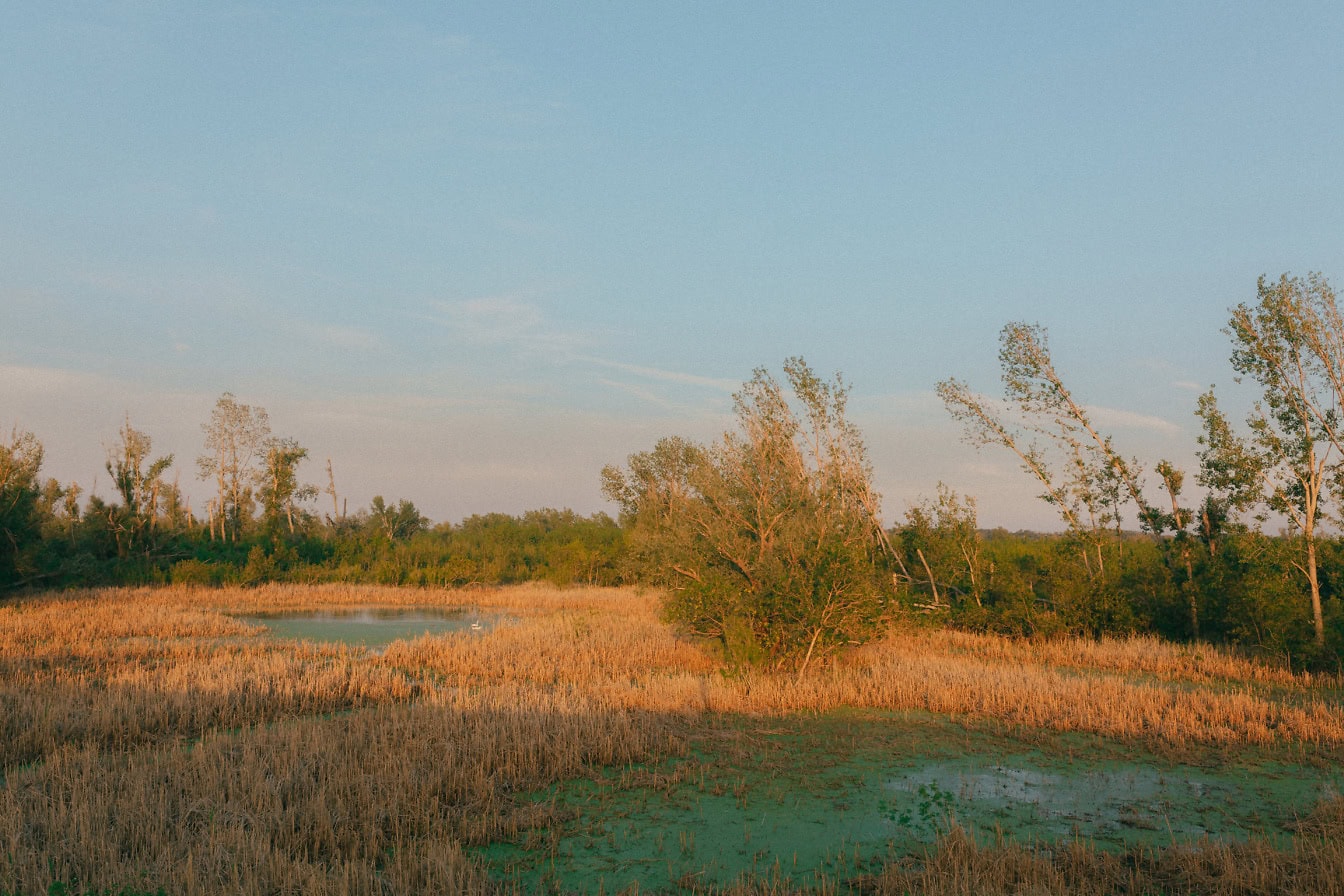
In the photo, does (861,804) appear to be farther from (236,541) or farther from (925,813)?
(236,541)

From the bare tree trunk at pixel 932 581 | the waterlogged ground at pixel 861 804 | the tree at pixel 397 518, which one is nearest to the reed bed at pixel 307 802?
the waterlogged ground at pixel 861 804

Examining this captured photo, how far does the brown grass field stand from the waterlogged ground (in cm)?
45

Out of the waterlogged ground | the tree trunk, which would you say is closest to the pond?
the waterlogged ground

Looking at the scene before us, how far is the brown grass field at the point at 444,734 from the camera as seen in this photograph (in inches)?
234

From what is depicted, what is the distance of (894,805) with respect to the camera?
801 centimetres

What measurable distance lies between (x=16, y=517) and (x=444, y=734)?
3078cm

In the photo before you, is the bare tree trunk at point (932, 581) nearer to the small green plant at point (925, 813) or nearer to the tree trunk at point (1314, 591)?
the tree trunk at point (1314, 591)

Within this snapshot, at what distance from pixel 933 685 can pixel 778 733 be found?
13.1 feet

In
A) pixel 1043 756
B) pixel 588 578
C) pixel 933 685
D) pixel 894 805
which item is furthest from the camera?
pixel 588 578

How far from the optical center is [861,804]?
812 cm

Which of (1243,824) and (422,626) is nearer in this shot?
(1243,824)

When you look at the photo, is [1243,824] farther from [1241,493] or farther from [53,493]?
[53,493]

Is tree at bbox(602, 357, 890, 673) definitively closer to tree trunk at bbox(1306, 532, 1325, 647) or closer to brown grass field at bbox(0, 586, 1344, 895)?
brown grass field at bbox(0, 586, 1344, 895)

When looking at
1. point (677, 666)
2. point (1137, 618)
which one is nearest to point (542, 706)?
point (677, 666)
